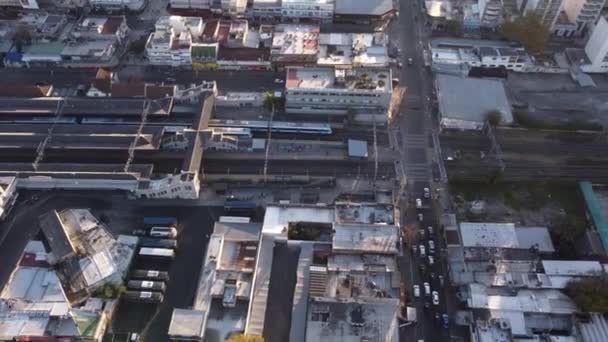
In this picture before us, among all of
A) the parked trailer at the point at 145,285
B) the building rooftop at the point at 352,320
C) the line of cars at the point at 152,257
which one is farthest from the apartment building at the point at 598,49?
the parked trailer at the point at 145,285

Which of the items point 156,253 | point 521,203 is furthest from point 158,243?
point 521,203

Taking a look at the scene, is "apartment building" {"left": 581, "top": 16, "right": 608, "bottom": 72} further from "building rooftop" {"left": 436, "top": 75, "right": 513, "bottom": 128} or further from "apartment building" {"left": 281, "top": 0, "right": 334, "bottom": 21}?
"apartment building" {"left": 281, "top": 0, "right": 334, "bottom": 21}

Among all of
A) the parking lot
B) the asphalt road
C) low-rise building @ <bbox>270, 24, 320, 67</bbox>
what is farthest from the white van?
low-rise building @ <bbox>270, 24, 320, 67</bbox>

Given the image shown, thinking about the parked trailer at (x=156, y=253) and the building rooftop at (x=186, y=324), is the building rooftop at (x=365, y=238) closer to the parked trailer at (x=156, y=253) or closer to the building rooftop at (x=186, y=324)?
the building rooftop at (x=186, y=324)

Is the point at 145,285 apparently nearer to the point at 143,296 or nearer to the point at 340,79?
the point at 143,296

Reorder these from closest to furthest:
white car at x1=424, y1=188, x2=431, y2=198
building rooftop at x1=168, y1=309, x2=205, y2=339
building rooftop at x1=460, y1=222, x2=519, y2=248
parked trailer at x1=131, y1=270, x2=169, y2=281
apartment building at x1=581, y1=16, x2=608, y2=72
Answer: building rooftop at x1=168, y1=309, x2=205, y2=339 → parked trailer at x1=131, y1=270, x2=169, y2=281 → building rooftop at x1=460, y1=222, x2=519, y2=248 → white car at x1=424, y1=188, x2=431, y2=198 → apartment building at x1=581, y1=16, x2=608, y2=72

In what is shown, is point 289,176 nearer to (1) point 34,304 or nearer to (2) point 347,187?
(2) point 347,187
